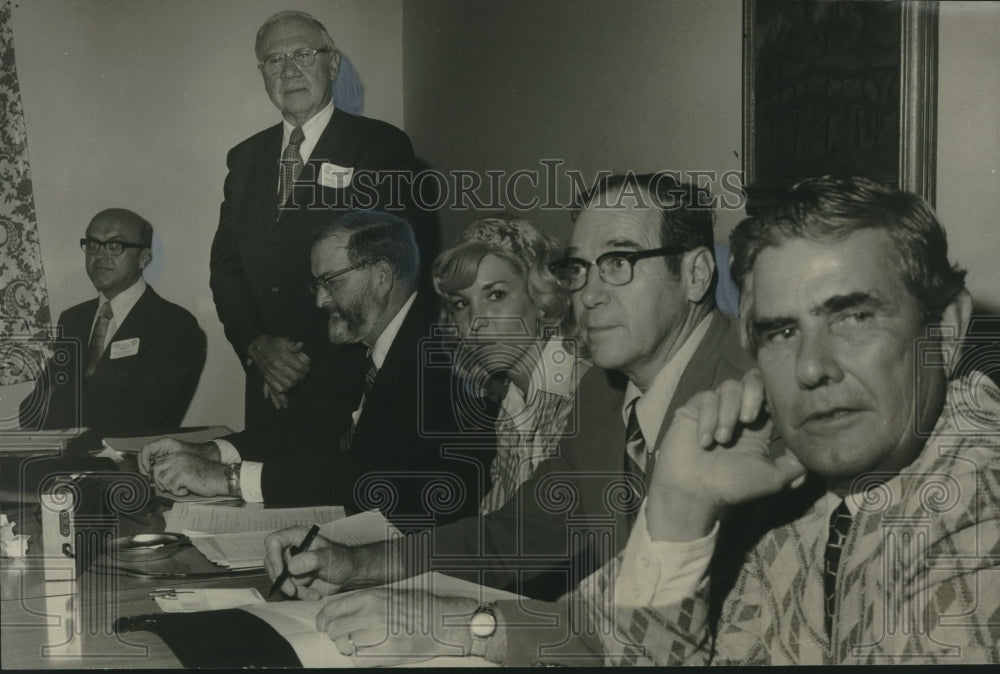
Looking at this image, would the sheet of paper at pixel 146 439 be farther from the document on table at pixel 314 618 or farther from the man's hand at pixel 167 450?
the document on table at pixel 314 618

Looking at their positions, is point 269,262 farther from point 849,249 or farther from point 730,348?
point 849,249

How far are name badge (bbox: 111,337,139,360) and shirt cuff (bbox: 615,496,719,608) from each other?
114 cm

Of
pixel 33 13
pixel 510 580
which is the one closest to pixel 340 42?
pixel 33 13

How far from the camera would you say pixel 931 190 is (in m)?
2.22

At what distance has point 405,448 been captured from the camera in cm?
239

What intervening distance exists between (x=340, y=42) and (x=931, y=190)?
1243 mm

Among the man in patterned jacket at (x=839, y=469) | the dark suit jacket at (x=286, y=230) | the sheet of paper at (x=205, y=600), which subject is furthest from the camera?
the dark suit jacket at (x=286, y=230)

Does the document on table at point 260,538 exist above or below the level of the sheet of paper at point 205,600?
above

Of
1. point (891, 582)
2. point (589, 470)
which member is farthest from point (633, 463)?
point (891, 582)

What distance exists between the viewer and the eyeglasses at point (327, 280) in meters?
2.39

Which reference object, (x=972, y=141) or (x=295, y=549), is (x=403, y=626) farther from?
(x=972, y=141)

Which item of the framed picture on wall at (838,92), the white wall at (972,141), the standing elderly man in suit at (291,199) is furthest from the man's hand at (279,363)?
the white wall at (972,141)

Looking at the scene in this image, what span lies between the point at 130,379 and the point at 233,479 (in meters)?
0.31

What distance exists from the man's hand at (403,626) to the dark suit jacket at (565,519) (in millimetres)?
80
